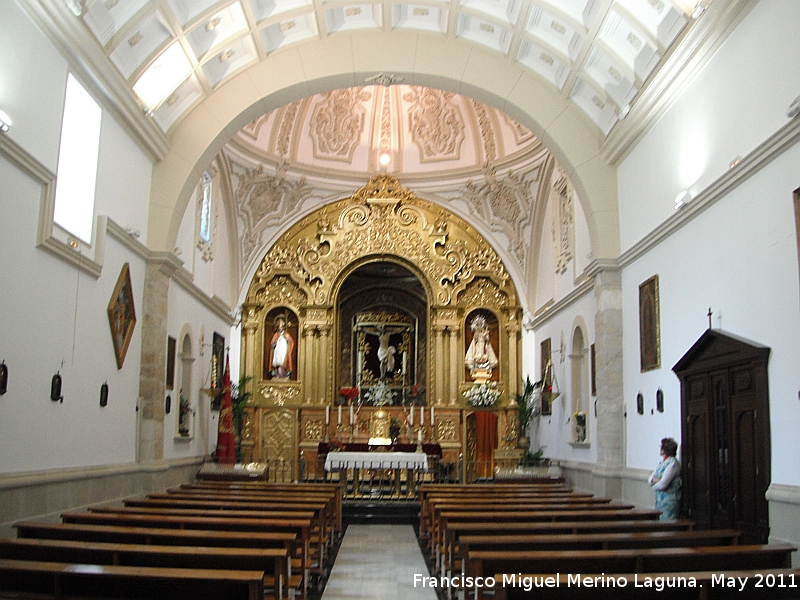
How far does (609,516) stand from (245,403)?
1271cm

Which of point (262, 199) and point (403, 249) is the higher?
point (262, 199)

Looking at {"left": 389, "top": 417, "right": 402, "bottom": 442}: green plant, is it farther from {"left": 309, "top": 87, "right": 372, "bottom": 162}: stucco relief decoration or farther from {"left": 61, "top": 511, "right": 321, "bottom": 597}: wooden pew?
{"left": 61, "top": 511, "right": 321, "bottom": 597}: wooden pew

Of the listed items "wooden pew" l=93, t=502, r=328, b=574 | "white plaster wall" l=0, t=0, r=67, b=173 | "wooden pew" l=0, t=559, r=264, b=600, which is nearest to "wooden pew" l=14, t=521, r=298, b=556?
"wooden pew" l=0, t=559, r=264, b=600

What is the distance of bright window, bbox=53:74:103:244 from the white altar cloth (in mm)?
6914

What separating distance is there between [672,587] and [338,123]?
56.6ft

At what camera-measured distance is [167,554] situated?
6.01 m

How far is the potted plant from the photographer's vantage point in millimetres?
18986

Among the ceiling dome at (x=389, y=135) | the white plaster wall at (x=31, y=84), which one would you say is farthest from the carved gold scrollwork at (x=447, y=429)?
the white plaster wall at (x=31, y=84)

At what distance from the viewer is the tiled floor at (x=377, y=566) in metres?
8.55

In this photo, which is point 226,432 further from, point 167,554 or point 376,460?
point 167,554

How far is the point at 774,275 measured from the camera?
811 centimetres

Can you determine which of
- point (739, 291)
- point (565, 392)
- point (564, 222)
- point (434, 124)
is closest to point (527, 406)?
point (565, 392)

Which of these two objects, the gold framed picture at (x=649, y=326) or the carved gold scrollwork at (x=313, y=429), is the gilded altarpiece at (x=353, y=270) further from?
the gold framed picture at (x=649, y=326)

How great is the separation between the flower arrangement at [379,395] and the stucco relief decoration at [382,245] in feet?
9.00
